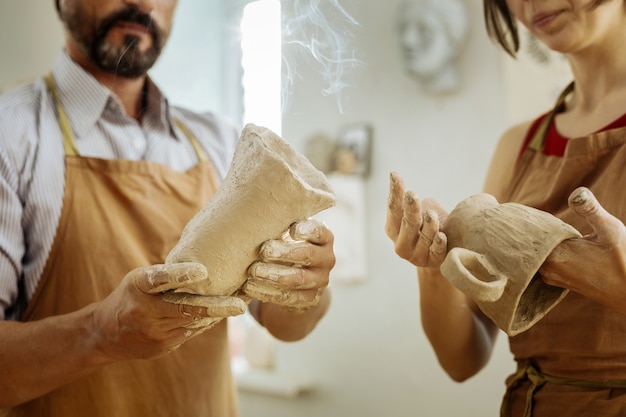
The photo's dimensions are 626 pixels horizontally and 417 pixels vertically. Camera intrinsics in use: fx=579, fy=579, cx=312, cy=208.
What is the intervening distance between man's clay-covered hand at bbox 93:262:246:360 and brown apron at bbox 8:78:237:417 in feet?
0.62

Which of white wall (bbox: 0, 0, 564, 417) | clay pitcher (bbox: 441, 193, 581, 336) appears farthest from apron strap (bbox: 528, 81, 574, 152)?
white wall (bbox: 0, 0, 564, 417)

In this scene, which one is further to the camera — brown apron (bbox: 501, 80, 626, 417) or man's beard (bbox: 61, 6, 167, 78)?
man's beard (bbox: 61, 6, 167, 78)

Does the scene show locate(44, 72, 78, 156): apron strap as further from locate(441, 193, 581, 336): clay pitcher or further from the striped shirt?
locate(441, 193, 581, 336): clay pitcher

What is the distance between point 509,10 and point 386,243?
1.05 metres

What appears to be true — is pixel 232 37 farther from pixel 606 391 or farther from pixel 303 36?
pixel 606 391

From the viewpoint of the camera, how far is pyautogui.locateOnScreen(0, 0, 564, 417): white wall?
1.72 meters

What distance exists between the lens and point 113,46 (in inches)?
46.4

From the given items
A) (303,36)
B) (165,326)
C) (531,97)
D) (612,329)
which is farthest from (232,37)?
(612,329)

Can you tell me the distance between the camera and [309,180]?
0.93 m

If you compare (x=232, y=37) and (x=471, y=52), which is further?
(x=471, y=52)

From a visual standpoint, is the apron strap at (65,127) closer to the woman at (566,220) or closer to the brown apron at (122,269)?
the brown apron at (122,269)

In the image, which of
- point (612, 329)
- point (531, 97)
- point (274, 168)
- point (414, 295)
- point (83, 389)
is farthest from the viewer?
point (414, 295)

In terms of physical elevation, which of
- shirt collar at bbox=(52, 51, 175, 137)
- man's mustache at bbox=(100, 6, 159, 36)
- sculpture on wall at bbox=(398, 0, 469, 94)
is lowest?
shirt collar at bbox=(52, 51, 175, 137)

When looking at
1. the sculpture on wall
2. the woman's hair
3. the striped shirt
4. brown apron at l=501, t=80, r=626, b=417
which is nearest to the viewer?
brown apron at l=501, t=80, r=626, b=417
